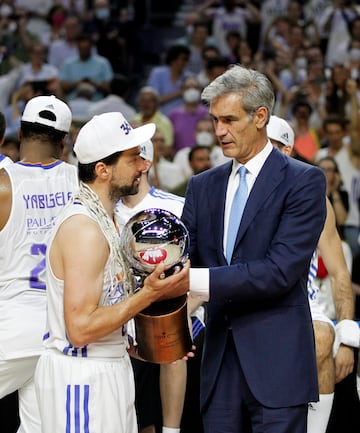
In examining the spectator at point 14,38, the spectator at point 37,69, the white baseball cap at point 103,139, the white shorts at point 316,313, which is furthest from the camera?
the spectator at point 14,38

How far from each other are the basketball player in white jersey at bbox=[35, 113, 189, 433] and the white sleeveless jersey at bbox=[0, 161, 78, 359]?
2.78 ft

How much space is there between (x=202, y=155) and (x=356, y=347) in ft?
13.6

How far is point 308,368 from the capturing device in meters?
4.25

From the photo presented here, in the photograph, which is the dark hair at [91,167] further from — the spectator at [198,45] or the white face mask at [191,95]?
the spectator at [198,45]

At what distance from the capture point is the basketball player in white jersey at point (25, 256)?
493cm

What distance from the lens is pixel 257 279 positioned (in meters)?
4.08

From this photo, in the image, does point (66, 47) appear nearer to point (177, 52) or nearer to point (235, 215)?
point (177, 52)

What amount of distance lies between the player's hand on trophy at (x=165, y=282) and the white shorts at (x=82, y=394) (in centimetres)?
43

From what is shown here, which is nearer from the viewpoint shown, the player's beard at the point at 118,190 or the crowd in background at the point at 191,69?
the player's beard at the point at 118,190

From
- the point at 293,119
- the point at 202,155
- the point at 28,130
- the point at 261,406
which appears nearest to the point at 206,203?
the point at 261,406

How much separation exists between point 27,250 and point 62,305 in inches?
43.6

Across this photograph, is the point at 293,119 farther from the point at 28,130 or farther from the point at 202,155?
the point at 28,130

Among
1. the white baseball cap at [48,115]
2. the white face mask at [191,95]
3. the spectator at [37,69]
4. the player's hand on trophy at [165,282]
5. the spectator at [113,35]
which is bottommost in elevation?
the spectator at [113,35]

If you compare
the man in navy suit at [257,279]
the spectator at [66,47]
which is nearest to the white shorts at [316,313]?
the man in navy suit at [257,279]
